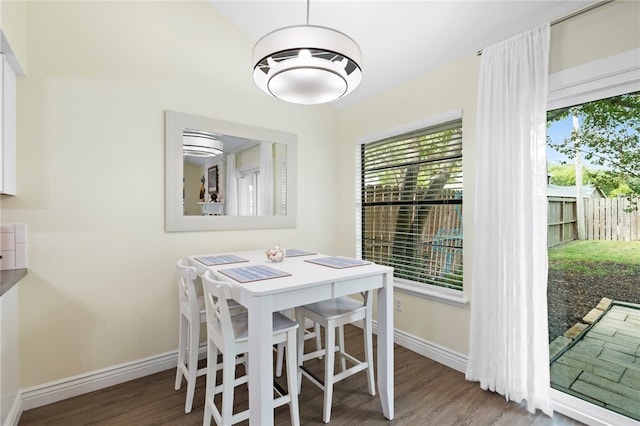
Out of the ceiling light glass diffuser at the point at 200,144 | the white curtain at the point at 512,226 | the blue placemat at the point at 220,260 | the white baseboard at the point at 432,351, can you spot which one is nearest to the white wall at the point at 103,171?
the ceiling light glass diffuser at the point at 200,144

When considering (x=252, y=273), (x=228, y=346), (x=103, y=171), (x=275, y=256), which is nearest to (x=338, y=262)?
(x=275, y=256)

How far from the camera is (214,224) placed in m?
2.71

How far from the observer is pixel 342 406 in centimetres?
198

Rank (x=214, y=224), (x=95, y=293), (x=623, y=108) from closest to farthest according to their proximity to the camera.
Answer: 1. (x=623, y=108)
2. (x=95, y=293)
3. (x=214, y=224)

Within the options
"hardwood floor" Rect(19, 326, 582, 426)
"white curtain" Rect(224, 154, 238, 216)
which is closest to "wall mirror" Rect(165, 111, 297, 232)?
"white curtain" Rect(224, 154, 238, 216)

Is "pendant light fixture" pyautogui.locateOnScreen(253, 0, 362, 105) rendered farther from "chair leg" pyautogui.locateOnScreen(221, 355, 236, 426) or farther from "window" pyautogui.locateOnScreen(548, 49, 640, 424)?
"chair leg" pyautogui.locateOnScreen(221, 355, 236, 426)

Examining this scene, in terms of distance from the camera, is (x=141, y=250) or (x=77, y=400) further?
(x=141, y=250)

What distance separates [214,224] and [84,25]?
1.69 meters

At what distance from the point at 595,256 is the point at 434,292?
1.11 metres

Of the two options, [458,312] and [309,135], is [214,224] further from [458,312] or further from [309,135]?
[458,312]

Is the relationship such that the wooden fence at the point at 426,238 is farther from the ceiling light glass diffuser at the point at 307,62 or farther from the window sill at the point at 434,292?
the ceiling light glass diffuser at the point at 307,62

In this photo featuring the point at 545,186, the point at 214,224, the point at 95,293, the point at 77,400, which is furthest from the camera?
the point at 214,224

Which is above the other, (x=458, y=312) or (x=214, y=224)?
(x=214, y=224)

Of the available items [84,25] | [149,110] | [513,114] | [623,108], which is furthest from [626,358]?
[84,25]
